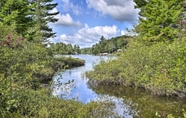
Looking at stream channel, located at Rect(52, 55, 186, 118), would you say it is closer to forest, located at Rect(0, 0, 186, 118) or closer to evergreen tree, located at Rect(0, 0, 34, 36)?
forest, located at Rect(0, 0, 186, 118)

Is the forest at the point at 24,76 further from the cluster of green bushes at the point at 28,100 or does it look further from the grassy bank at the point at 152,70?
the grassy bank at the point at 152,70

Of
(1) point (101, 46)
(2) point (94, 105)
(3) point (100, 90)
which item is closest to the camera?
(2) point (94, 105)

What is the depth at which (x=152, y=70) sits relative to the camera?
14047mm

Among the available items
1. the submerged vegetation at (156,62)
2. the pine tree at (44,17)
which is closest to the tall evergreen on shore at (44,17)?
the pine tree at (44,17)

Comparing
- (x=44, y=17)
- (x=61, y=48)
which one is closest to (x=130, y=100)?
(x=44, y=17)

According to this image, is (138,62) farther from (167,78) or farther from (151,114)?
(151,114)

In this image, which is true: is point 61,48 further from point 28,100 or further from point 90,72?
point 28,100

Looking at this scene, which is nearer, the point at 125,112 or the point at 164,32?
the point at 125,112

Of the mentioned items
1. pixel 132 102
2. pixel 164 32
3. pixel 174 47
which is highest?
pixel 164 32

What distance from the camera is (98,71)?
17156 millimetres

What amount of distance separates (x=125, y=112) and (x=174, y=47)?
6792mm

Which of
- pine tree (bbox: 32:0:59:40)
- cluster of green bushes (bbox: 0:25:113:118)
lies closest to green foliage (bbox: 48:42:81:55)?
pine tree (bbox: 32:0:59:40)

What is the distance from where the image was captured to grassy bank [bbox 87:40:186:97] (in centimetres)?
1214

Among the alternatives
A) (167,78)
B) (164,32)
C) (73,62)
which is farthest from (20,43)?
(73,62)
